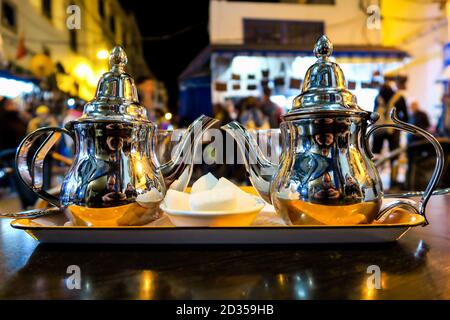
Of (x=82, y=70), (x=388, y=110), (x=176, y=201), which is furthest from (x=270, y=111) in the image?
(x=176, y=201)

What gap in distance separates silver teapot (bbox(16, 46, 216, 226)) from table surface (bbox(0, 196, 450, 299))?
7cm

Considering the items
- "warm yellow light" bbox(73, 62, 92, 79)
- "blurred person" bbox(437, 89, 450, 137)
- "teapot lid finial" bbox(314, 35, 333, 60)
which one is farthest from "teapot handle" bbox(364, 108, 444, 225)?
"warm yellow light" bbox(73, 62, 92, 79)

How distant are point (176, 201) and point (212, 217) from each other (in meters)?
0.09

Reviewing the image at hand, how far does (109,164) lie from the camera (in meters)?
0.56

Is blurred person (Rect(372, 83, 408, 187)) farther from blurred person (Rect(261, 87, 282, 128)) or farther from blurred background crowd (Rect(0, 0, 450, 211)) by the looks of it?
blurred person (Rect(261, 87, 282, 128))

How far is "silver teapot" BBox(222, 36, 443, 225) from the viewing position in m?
0.53

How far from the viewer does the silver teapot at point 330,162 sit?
53 centimetres

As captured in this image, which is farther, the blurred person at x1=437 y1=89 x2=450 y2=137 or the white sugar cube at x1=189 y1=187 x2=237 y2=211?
the blurred person at x1=437 y1=89 x2=450 y2=137

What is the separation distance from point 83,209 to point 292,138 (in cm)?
32

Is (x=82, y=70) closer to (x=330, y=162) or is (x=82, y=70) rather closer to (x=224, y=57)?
(x=224, y=57)

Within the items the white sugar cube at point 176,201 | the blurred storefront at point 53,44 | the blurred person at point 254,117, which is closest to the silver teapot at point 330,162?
the white sugar cube at point 176,201

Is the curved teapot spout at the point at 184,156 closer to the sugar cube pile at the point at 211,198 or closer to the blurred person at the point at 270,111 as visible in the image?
the sugar cube pile at the point at 211,198

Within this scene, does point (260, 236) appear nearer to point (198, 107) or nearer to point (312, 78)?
point (312, 78)

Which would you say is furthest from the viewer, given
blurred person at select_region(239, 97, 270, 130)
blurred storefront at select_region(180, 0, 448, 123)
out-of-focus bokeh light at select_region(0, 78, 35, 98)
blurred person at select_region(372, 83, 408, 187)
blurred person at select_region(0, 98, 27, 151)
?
blurred storefront at select_region(180, 0, 448, 123)
